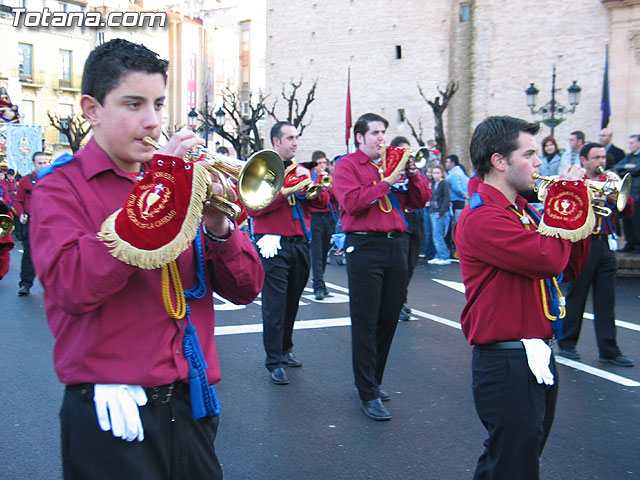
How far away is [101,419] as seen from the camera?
2.01 meters

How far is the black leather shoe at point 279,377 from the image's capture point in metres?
5.83

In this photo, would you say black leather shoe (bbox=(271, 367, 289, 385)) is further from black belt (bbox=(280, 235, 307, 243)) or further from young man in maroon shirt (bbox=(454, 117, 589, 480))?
young man in maroon shirt (bbox=(454, 117, 589, 480))

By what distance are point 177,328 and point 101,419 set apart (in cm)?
35

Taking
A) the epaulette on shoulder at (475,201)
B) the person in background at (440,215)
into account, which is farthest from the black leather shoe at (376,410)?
the person in background at (440,215)

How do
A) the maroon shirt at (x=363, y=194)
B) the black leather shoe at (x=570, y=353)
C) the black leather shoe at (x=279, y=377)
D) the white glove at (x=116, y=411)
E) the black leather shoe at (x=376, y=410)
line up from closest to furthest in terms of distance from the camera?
the white glove at (x=116, y=411), the black leather shoe at (x=376, y=410), the maroon shirt at (x=363, y=194), the black leather shoe at (x=279, y=377), the black leather shoe at (x=570, y=353)

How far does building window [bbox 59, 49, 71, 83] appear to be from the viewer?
4982 centimetres

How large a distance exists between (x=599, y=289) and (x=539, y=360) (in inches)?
159

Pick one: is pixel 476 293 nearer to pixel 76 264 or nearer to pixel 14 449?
pixel 76 264

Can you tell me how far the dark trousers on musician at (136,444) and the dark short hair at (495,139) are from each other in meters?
1.81

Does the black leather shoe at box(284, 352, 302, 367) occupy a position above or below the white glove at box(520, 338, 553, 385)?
below

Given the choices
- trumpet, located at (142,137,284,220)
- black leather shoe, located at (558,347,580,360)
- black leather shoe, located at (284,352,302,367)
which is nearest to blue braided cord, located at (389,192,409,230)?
black leather shoe, located at (284,352,302,367)

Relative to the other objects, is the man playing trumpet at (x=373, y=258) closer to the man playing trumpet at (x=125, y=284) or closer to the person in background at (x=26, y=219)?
the man playing trumpet at (x=125, y=284)

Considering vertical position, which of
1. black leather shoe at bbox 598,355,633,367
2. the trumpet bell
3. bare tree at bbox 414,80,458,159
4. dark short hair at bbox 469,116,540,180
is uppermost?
bare tree at bbox 414,80,458,159

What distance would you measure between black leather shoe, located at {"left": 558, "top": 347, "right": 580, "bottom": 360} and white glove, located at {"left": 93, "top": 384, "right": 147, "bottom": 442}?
546 cm
